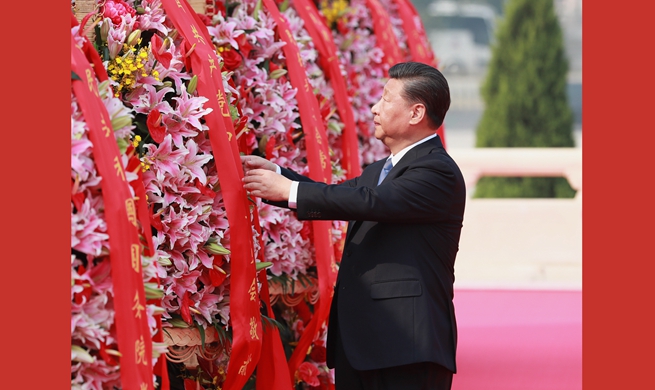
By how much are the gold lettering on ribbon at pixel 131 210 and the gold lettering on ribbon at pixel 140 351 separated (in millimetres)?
271

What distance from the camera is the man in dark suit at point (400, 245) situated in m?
2.60

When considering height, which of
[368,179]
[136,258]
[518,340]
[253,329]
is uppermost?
[368,179]

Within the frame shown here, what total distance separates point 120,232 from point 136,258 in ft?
0.27

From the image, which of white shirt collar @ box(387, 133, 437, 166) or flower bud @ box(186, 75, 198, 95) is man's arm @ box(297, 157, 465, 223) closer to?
white shirt collar @ box(387, 133, 437, 166)

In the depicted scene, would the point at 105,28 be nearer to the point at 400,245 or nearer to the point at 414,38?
the point at 400,245

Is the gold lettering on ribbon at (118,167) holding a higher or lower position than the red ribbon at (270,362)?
higher

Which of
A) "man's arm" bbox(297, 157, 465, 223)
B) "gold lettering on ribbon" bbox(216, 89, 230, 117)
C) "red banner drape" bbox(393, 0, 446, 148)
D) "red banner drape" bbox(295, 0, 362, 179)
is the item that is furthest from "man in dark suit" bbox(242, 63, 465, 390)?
"red banner drape" bbox(393, 0, 446, 148)

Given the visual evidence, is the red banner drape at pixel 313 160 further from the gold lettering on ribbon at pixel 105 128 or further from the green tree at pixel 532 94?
the green tree at pixel 532 94

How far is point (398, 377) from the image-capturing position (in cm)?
263

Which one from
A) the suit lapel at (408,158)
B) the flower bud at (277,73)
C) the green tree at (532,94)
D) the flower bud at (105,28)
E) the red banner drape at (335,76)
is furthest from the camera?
the green tree at (532,94)

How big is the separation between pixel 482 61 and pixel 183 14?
14904 mm

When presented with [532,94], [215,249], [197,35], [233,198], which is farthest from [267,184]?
[532,94]

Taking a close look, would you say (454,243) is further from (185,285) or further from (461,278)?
(461,278)

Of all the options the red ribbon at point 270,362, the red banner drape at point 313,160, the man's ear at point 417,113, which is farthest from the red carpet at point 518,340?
the man's ear at point 417,113
